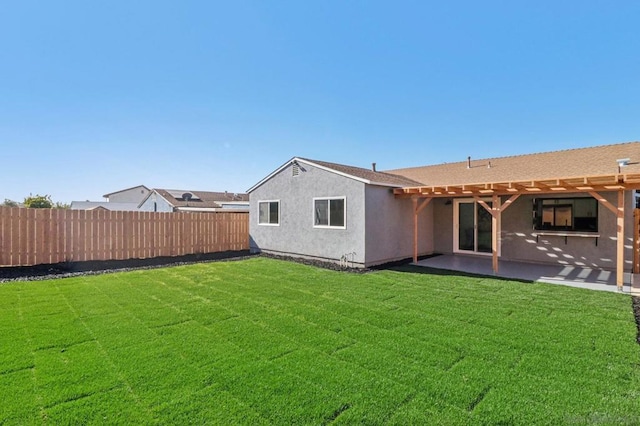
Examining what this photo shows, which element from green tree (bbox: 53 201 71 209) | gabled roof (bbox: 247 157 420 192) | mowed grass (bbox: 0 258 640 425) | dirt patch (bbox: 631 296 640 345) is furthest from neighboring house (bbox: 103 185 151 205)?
dirt patch (bbox: 631 296 640 345)

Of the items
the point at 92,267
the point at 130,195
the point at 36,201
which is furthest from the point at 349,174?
the point at 130,195

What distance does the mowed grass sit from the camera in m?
2.80

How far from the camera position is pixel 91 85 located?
1284cm

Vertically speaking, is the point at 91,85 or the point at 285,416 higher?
the point at 91,85

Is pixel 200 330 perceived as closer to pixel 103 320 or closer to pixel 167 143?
pixel 103 320

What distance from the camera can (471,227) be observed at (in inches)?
492

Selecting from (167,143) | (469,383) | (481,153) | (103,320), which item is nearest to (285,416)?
(469,383)

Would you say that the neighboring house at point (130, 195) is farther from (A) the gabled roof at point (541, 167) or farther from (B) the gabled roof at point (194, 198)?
(A) the gabled roof at point (541, 167)

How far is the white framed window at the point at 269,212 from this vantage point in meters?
13.7

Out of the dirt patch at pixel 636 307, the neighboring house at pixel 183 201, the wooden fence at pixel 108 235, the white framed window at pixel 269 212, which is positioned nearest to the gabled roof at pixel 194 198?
the neighboring house at pixel 183 201

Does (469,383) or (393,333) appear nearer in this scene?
(469,383)

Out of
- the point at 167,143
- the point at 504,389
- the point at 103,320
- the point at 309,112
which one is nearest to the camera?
the point at 504,389

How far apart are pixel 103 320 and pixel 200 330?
6.09ft

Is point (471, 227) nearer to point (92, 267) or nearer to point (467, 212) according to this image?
point (467, 212)
